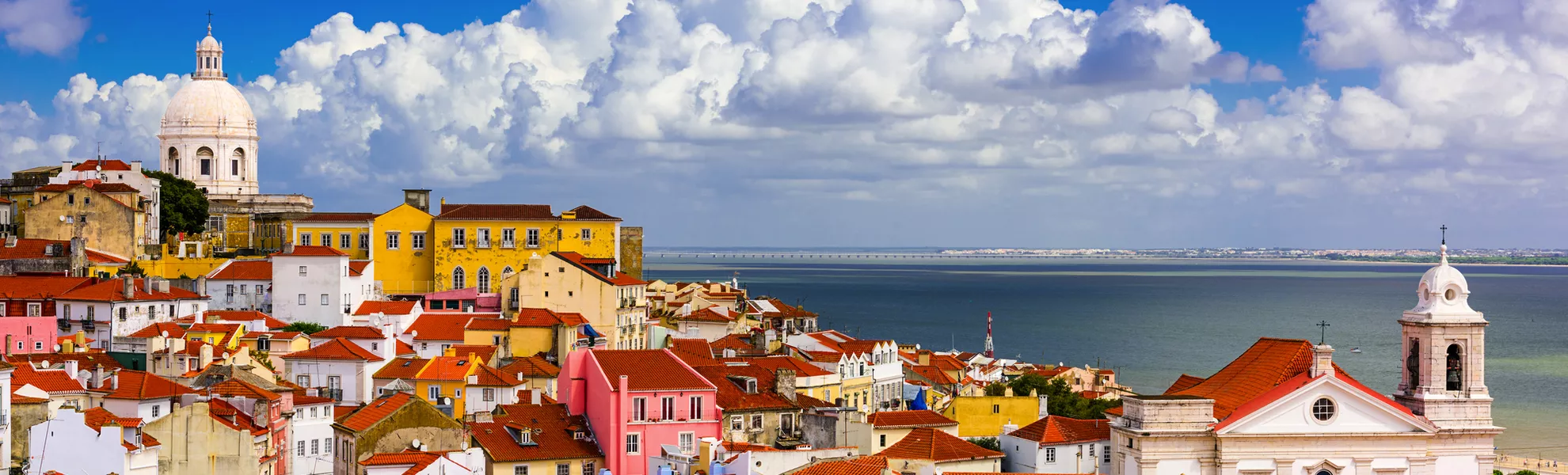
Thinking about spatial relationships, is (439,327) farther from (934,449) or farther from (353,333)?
(934,449)

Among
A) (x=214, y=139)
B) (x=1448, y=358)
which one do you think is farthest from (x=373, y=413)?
(x=214, y=139)

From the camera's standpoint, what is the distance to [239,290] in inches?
2547

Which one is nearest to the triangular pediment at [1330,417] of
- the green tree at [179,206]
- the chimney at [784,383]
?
the chimney at [784,383]

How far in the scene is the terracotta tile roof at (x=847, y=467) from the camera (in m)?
32.8

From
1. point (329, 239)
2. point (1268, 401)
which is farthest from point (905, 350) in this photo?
point (1268, 401)

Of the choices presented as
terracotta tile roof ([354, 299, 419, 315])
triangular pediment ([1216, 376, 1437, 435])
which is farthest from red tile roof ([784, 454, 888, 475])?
terracotta tile roof ([354, 299, 419, 315])

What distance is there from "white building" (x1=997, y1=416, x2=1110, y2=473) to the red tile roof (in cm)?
827

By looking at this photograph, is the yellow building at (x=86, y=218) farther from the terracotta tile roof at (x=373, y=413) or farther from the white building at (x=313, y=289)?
the terracotta tile roof at (x=373, y=413)

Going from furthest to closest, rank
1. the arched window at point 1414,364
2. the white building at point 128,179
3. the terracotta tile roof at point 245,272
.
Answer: the white building at point 128,179 → the terracotta tile roof at point 245,272 → the arched window at point 1414,364

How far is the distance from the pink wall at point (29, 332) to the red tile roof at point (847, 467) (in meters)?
30.6

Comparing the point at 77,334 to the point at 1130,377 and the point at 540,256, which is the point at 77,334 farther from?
the point at 1130,377

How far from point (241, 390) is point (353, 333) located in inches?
477

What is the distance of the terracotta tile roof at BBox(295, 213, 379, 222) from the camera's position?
232 feet

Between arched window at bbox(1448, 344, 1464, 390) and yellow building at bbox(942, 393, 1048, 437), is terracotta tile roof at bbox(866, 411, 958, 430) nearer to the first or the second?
yellow building at bbox(942, 393, 1048, 437)
